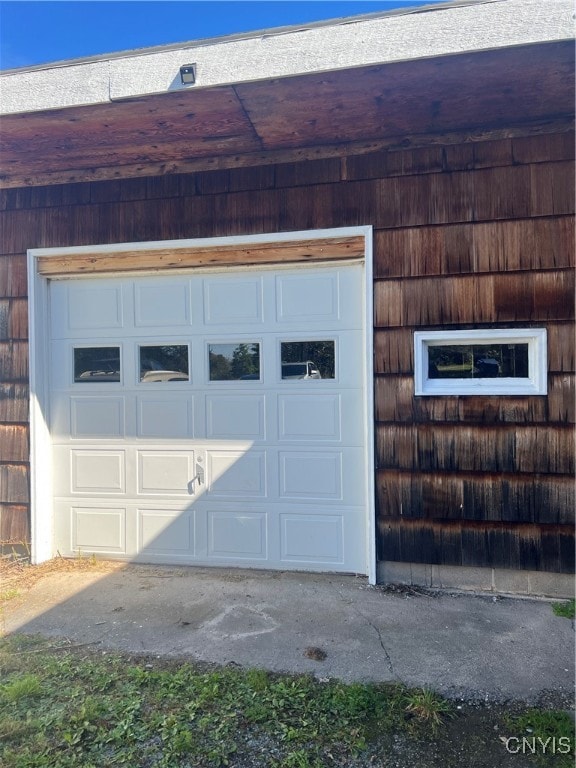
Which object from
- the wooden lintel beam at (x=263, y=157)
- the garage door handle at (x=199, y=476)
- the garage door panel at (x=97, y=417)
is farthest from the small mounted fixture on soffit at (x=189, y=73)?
the garage door handle at (x=199, y=476)

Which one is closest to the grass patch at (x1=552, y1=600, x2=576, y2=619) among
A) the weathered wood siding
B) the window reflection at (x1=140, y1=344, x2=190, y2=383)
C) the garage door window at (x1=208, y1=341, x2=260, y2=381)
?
the weathered wood siding

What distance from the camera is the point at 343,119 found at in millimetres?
2953

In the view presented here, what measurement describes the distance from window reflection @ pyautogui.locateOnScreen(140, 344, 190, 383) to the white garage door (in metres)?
0.01

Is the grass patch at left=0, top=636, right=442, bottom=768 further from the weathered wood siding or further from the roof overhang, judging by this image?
the roof overhang

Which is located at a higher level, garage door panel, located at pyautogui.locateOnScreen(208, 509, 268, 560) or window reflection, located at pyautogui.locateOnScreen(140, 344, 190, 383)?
window reflection, located at pyautogui.locateOnScreen(140, 344, 190, 383)

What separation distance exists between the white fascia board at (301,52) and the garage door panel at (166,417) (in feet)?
6.66

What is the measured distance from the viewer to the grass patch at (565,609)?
112 inches

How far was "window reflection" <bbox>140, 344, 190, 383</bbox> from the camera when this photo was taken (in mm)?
3731

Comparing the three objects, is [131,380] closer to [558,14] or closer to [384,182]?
[384,182]

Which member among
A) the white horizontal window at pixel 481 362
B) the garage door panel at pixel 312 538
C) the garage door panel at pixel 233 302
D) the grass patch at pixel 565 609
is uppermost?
the garage door panel at pixel 233 302

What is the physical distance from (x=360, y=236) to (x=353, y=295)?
42 centimetres

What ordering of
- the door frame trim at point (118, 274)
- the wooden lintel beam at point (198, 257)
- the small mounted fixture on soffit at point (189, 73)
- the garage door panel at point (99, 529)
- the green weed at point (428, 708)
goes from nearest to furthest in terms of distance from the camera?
the green weed at point (428, 708)
the small mounted fixture on soffit at point (189, 73)
the door frame trim at point (118, 274)
the wooden lintel beam at point (198, 257)
the garage door panel at point (99, 529)

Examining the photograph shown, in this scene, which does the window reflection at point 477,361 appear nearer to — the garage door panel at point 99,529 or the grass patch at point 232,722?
the grass patch at point 232,722

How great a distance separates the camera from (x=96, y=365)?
386 centimetres
